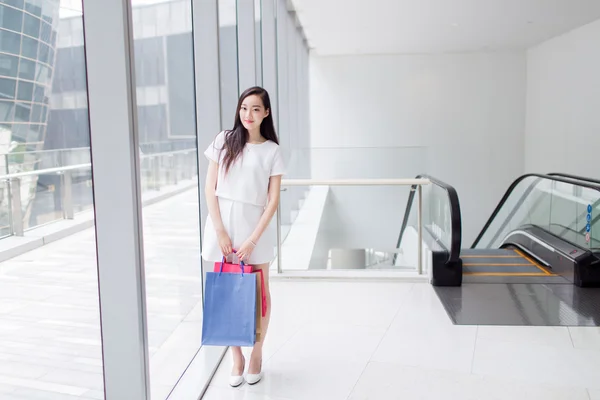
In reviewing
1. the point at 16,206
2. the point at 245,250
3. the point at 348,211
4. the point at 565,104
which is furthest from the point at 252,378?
the point at 565,104

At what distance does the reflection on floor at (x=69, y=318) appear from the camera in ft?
5.11

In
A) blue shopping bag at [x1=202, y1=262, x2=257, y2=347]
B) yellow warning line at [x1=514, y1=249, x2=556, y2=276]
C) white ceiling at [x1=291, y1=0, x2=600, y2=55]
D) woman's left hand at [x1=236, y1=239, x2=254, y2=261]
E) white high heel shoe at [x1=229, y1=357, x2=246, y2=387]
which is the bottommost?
yellow warning line at [x1=514, y1=249, x2=556, y2=276]

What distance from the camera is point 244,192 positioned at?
2.79 meters

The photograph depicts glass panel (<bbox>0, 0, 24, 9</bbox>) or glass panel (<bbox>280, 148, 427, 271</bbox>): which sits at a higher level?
glass panel (<bbox>0, 0, 24, 9</bbox>)

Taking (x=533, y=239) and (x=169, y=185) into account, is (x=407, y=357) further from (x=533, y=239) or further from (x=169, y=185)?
(x=533, y=239)

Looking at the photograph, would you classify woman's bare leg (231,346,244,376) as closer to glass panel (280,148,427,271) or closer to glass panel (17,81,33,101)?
glass panel (17,81,33,101)

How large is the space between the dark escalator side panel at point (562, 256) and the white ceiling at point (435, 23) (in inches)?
153

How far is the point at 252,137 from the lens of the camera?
9.39 ft

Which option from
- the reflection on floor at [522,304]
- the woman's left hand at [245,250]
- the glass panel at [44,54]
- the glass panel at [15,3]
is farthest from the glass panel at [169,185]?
the reflection on floor at [522,304]

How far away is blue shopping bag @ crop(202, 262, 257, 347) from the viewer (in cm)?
270

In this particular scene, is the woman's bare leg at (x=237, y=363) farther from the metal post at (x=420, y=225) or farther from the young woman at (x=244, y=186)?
the metal post at (x=420, y=225)

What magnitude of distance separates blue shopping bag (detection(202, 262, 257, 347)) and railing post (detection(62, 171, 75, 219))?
97 cm

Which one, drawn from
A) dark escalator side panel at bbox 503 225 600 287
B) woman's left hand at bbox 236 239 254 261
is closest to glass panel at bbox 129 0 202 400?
woman's left hand at bbox 236 239 254 261

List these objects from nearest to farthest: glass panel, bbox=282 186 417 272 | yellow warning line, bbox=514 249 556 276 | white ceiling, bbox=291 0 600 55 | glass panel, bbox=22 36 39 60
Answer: glass panel, bbox=22 36 39 60 → yellow warning line, bbox=514 249 556 276 → glass panel, bbox=282 186 417 272 → white ceiling, bbox=291 0 600 55
